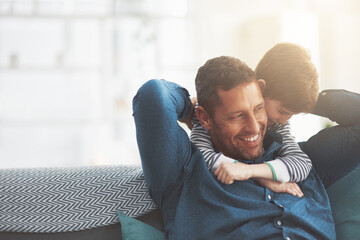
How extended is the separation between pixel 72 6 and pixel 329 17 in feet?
8.83

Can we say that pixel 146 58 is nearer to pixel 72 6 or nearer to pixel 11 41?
pixel 72 6

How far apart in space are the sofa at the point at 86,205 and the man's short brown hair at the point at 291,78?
32 centimetres

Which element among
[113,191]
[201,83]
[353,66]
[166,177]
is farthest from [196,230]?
[353,66]

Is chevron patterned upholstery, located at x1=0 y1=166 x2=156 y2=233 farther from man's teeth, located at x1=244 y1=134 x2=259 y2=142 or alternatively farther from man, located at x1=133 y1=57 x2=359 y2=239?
man's teeth, located at x1=244 y1=134 x2=259 y2=142

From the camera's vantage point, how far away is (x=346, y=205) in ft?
4.32

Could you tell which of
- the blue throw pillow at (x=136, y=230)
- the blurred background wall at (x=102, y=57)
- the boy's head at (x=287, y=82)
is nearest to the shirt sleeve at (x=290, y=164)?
the boy's head at (x=287, y=82)

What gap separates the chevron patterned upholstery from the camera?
47.7 inches

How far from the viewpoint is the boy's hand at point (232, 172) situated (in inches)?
44.3

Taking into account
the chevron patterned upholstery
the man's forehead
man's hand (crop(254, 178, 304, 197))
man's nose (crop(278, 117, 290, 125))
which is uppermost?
the man's forehead

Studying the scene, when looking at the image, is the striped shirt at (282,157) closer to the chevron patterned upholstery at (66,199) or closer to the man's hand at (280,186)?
the man's hand at (280,186)

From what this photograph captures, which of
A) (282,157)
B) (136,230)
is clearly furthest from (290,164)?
(136,230)

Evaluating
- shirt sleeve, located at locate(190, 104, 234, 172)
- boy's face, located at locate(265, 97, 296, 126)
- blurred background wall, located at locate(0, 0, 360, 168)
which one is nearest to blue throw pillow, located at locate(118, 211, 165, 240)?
shirt sleeve, located at locate(190, 104, 234, 172)

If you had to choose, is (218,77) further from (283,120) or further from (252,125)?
(283,120)

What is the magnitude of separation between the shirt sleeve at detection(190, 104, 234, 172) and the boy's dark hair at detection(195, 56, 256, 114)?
0.10 metres
